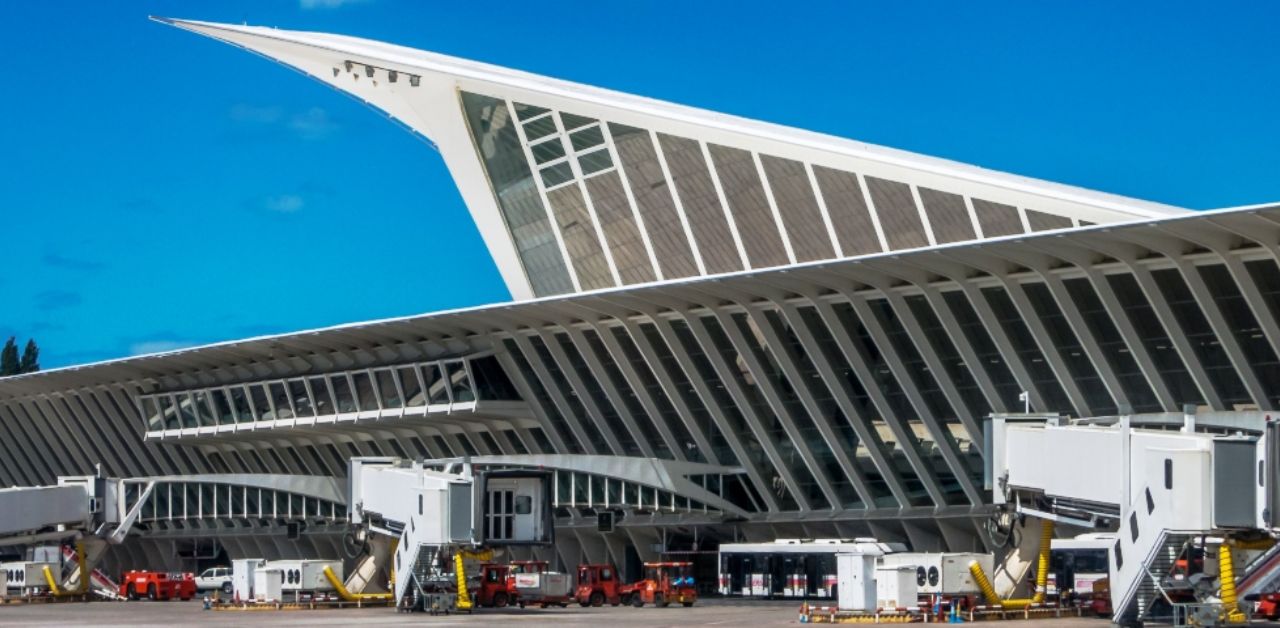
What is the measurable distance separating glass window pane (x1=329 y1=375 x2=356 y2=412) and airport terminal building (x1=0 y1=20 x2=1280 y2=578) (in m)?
0.20

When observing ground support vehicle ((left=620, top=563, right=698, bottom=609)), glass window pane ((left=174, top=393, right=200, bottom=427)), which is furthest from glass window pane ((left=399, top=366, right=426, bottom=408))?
glass window pane ((left=174, top=393, right=200, bottom=427))

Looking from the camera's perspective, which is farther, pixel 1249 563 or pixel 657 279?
pixel 657 279

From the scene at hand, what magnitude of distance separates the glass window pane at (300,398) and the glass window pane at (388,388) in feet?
16.6

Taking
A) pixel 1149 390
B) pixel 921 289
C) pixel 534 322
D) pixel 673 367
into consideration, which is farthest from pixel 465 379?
pixel 1149 390

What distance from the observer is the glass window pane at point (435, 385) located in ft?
215

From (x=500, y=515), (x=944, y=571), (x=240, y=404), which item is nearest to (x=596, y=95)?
(x=240, y=404)

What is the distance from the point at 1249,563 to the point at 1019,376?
17940 millimetres

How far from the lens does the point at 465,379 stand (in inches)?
2547

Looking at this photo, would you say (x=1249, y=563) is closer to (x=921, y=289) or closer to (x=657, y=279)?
(x=921, y=289)

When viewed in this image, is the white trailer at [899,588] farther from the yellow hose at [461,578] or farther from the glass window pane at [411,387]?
the glass window pane at [411,387]

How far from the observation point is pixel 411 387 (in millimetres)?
67000

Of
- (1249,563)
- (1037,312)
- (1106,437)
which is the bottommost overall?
(1249,563)

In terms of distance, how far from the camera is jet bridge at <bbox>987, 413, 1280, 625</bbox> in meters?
32.2

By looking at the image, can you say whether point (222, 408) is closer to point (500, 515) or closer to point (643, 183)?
point (643, 183)
